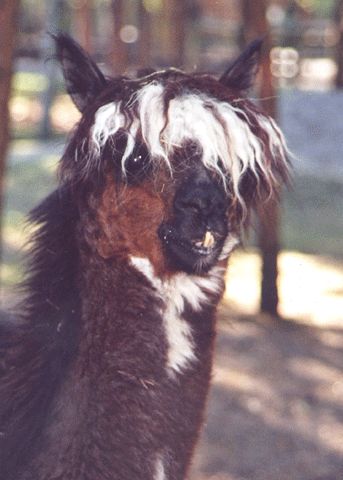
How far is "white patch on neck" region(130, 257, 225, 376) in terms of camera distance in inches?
117

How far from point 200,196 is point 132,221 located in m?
0.22

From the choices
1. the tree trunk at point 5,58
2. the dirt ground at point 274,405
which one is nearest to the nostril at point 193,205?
the dirt ground at point 274,405

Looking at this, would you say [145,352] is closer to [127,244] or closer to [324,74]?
[127,244]

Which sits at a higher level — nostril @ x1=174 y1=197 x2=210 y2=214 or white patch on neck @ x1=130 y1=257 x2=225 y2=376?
nostril @ x1=174 y1=197 x2=210 y2=214

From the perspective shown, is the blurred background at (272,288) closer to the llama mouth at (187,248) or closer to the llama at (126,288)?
the llama at (126,288)

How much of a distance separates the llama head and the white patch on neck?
31mm

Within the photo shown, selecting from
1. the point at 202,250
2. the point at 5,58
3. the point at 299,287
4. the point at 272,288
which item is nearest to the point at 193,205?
the point at 202,250

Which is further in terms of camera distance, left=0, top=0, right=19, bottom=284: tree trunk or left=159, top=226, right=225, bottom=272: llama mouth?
left=0, top=0, right=19, bottom=284: tree trunk

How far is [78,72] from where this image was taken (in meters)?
3.13

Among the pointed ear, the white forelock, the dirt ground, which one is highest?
the pointed ear

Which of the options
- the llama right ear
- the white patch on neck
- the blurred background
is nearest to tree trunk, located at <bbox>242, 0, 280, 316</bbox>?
the blurred background

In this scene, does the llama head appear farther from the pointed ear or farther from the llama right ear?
the pointed ear

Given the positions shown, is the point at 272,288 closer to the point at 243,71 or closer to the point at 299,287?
the point at 299,287

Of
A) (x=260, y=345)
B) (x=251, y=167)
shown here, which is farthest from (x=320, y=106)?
(x=251, y=167)
